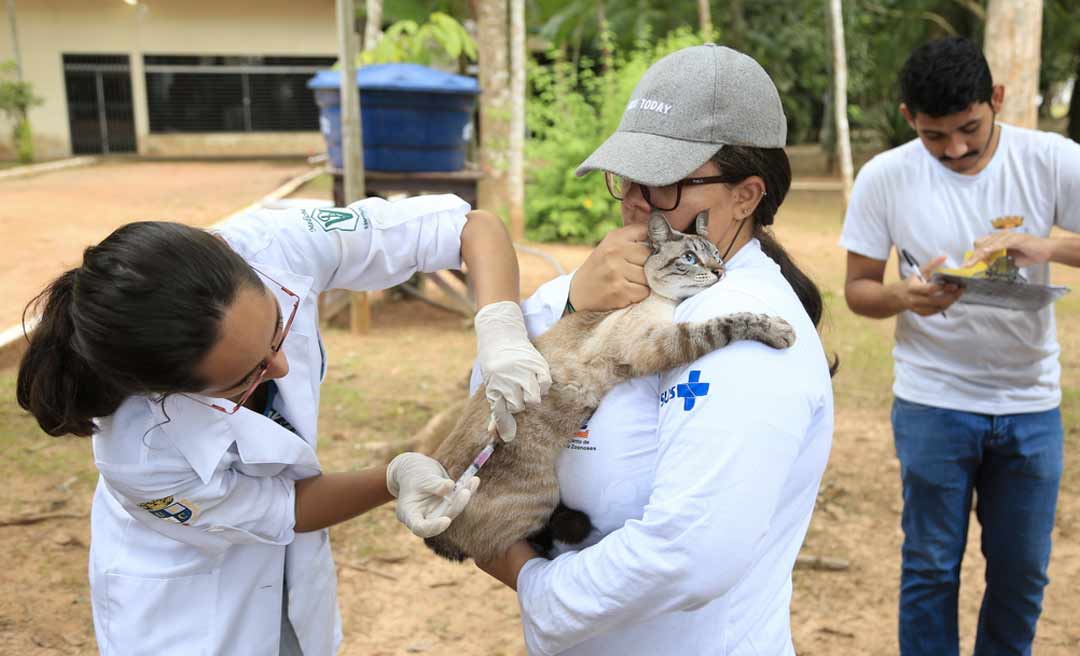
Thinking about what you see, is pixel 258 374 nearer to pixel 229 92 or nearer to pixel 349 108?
pixel 349 108

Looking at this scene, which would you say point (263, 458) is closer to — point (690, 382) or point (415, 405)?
point (690, 382)

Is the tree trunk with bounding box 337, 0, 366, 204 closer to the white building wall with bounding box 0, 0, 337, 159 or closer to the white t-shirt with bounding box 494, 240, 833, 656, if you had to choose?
the white t-shirt with bounding box 494, 240, 833, 656

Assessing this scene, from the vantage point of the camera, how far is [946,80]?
3.15 m

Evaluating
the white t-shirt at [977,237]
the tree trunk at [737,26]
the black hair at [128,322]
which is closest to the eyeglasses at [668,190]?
the black hair at [128,322]

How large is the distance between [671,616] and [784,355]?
57 centimetres

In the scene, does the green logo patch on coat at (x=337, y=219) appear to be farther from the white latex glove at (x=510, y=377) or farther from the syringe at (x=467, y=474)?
the syringe at (x=467, y=474)

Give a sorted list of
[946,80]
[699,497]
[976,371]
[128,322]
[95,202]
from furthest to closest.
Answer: [95,202] < [976,371] < [946,80] < [128,322] < [699,497]

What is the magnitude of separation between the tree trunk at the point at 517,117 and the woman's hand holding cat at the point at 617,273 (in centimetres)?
1034

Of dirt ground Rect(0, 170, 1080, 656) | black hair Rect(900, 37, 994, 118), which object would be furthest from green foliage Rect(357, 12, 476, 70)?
black hair Rect(900, 37, 994, 118)

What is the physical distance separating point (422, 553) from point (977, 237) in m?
3.07

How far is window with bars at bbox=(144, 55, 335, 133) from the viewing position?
23906 millimetres

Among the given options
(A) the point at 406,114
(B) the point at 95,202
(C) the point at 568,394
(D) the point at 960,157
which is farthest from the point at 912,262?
(B) the point at 95,202

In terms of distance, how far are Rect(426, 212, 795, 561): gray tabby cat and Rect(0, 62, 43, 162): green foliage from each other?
2345 centimetres

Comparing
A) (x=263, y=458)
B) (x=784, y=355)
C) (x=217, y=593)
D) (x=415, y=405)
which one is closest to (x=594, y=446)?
(x=784, y=355)
